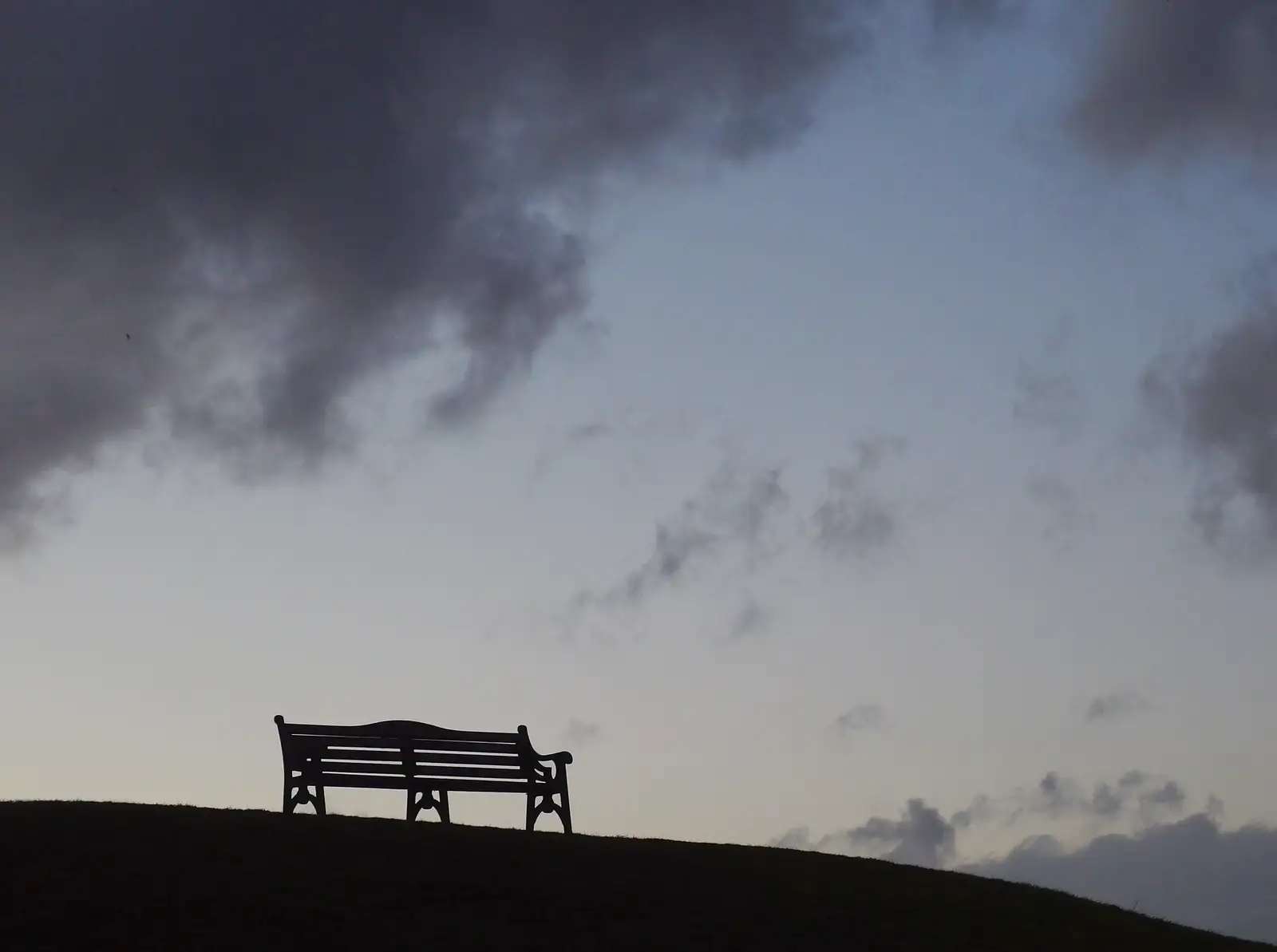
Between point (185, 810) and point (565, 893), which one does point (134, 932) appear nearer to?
point (565, 893)

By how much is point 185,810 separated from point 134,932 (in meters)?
5.30

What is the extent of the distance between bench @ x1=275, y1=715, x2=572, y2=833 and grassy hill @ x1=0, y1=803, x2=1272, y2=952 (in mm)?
1955

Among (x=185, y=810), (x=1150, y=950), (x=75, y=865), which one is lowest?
(x=1150, y=950)

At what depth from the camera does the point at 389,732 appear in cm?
2114

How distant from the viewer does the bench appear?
2078 cm

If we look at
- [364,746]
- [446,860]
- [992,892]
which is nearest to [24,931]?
[446,860]

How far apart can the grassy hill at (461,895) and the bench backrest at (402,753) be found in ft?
6.91

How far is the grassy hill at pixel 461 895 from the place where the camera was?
13.9 m

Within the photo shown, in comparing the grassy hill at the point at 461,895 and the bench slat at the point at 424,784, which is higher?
the bench slat at the point at 424,784

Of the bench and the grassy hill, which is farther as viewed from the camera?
the bench

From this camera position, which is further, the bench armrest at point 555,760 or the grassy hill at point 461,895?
the bench armrest at point 555,760

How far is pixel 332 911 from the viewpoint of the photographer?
47.5ft

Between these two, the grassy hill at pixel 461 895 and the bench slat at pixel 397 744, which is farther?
the bench slat at pixel 397 744

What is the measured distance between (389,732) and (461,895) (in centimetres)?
598
